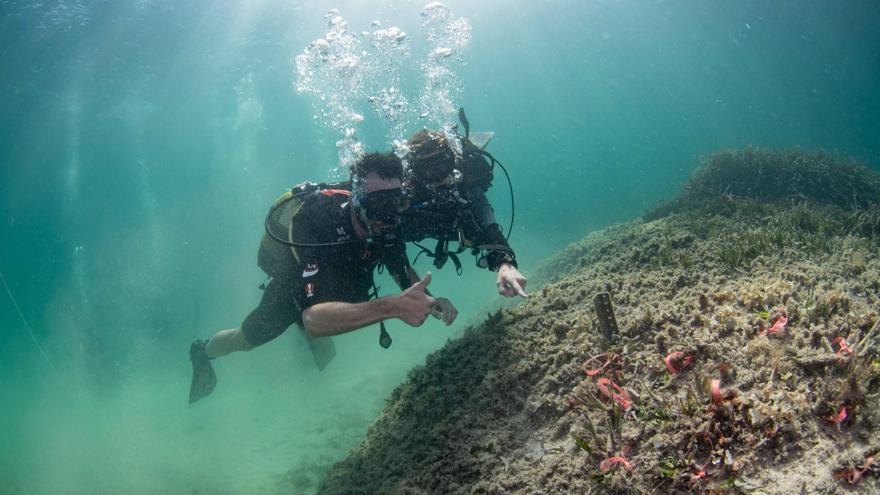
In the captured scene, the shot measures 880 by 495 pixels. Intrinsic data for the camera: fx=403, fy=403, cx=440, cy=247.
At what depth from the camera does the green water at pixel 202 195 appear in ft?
51.8

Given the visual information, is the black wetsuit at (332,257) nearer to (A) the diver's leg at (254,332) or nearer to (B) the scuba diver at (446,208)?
(B) the scuba diver at (446,208)

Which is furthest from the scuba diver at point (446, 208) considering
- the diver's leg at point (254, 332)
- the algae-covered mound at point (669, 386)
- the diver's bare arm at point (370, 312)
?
the diver's leg at point (254, 332)

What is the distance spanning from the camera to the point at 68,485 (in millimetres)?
13258

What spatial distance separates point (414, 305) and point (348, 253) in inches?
53.2

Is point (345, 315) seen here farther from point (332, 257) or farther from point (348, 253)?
point (348, 253)

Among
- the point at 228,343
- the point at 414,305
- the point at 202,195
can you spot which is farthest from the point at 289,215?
the point at 202,195

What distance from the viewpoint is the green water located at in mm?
15773

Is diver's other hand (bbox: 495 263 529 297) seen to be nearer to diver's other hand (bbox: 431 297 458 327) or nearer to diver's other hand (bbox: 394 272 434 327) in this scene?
diver's other hand (bbox: 431 297 458 327)

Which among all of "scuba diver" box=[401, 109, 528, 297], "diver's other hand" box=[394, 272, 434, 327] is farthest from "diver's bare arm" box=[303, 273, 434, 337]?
"scuba diver" box=[401, 109, 528, 297]

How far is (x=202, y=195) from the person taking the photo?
5653 centimetres

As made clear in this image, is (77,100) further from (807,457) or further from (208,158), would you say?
(807,457)

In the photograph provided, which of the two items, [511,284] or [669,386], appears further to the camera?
[511,284]

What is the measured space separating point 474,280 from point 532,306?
32.6 meters

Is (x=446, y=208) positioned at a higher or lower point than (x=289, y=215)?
higher
